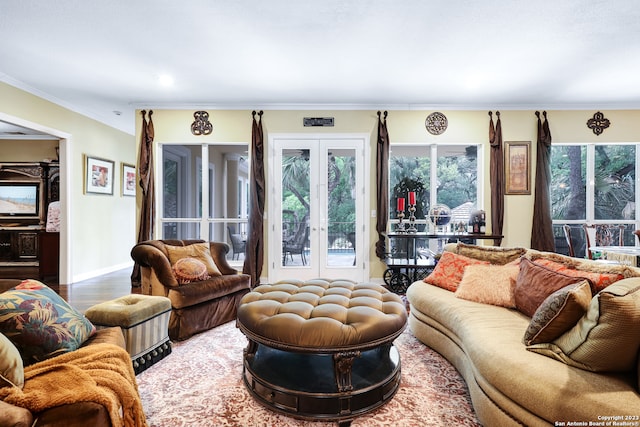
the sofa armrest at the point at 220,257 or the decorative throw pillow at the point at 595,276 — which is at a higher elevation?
the decorative throw pillow at the point at 595,276

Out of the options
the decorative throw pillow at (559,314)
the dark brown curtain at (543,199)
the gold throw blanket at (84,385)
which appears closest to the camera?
the gold throw blanket at (84,385)

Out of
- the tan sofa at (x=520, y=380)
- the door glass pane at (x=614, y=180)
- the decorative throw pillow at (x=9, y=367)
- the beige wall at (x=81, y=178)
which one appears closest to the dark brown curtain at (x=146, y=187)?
the beige wall at (x=81, y=178)

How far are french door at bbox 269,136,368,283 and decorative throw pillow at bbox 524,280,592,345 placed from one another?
3.46m

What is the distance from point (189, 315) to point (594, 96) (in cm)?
602

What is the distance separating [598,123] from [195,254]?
6.16 meters

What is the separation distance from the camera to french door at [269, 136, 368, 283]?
16.9 ft

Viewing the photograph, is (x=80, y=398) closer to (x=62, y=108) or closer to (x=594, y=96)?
(x=62, y=108)

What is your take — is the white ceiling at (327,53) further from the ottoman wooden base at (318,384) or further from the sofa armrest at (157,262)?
the ottoman wooden base at (318,384)

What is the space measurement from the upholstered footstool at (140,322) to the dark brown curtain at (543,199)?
5094mm

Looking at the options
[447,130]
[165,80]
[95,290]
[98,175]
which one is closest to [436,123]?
[447,130]

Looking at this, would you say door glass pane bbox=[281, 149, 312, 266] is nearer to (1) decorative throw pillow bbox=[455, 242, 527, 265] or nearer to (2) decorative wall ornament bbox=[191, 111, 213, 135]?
(2) decorative wall ornament bbox=[191, 111, 213, 135]

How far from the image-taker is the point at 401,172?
17.3ft

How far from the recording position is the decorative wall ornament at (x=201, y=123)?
516 centimetres

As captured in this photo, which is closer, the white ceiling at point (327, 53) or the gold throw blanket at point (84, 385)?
the gold throw blanket at point (84, 385)
